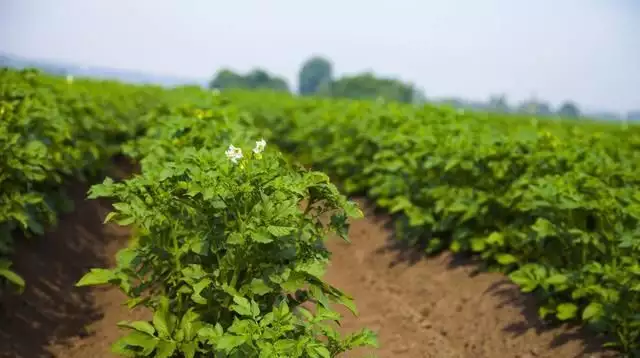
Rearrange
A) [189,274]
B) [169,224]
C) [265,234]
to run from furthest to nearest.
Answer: [169,224] → [189,274] → [265,234]

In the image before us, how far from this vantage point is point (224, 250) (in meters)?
4.34

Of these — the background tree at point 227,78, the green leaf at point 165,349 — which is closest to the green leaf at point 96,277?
the green leaf at point 165,349

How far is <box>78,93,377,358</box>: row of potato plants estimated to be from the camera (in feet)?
12.7

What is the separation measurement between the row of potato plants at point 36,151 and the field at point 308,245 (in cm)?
3

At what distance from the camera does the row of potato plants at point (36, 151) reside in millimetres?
5668

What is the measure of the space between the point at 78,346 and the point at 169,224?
6.18 feet

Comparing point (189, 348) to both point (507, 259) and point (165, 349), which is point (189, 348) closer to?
point (165, 349)

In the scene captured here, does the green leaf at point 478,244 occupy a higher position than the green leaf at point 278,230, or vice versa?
the green leaf at point 278,230

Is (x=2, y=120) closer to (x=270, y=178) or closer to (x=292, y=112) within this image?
Result: (x=270, y=178)

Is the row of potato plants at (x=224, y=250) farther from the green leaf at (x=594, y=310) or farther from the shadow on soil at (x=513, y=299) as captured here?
the shadow on soil at (x=513, y=299)

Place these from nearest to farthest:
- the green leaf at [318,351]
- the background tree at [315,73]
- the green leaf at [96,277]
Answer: the green leaf at [318,351]
the green leaf at [96,277]
the background tree at [315,73]

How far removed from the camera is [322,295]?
13.0 feet

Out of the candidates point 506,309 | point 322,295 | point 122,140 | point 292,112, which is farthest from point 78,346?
point 292,112

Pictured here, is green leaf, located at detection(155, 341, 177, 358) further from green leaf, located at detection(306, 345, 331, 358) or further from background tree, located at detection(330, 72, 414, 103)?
background tree, located at detection(330, 72, 414, 103)
